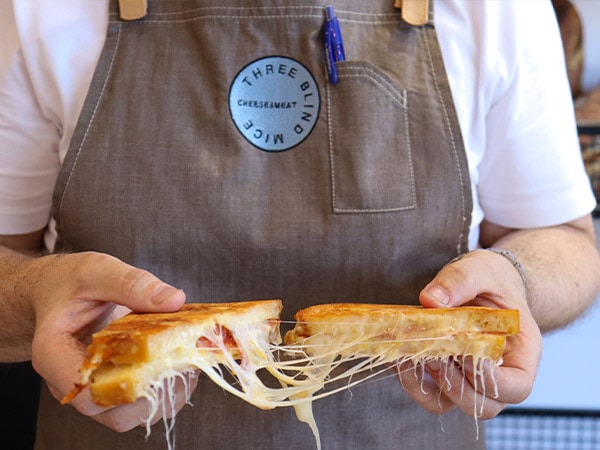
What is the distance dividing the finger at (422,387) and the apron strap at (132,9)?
659 millimetres

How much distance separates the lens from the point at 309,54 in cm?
112

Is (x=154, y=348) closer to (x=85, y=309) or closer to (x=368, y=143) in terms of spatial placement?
(x=85, y=309)

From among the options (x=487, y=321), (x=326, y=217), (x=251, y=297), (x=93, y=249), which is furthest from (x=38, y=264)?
(x=487, y=321)

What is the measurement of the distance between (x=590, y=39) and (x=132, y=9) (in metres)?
1.45

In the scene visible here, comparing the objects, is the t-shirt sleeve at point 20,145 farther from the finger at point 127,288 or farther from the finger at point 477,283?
the finger at point 477,283

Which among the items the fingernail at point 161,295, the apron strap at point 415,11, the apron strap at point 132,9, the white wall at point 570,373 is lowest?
the white wall at point 570,373

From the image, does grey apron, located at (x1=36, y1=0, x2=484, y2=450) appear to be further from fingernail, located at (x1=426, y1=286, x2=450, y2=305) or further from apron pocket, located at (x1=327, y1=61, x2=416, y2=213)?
fingernail, located at (x1=426, y1=286, x2=450, y2=305)

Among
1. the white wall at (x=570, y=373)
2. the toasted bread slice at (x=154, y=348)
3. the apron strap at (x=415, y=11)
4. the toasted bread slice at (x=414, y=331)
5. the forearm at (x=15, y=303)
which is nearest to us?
the toasted bread slice at (x=154, y=348)

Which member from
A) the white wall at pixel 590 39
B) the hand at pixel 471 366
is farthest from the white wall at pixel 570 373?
the hand at pixel 471 366

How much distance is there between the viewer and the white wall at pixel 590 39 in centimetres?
205

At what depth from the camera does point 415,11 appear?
3.82 feet

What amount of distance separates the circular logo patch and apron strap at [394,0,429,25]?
189mm

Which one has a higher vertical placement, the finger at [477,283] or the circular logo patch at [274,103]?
the circular logo patch at [274,103]

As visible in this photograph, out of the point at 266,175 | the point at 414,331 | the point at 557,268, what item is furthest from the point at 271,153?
the point at 557,268
